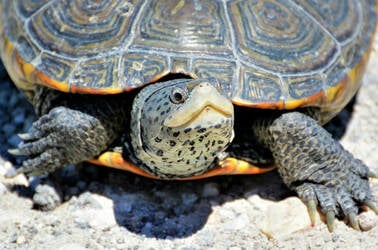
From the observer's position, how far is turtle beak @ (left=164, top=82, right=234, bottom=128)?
3.31 meters

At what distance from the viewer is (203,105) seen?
3.31m

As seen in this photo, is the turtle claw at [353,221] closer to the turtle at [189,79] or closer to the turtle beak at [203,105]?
the turtle at [189,79]

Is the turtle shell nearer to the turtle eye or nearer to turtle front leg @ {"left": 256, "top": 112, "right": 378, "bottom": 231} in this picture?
turtle front leg @ {"left": 256, "top": 112, "right": 378, "bottom": 231}

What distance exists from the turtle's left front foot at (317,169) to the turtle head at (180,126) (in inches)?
17.8

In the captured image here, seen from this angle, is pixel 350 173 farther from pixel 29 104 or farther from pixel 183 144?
pixel 29 104

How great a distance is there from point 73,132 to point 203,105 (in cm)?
112

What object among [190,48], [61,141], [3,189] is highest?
[190,48]

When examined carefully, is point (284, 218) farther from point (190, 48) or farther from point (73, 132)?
point (73, 132)

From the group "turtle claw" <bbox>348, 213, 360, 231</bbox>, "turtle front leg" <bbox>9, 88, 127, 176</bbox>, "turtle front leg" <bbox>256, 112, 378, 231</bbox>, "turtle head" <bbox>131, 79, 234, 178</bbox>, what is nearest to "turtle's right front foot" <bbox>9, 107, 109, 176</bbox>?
"turtle front leg" <bbox>9, 88, 127, 176</bbox>

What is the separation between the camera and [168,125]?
3.50m

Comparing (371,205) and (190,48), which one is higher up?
(190,48)

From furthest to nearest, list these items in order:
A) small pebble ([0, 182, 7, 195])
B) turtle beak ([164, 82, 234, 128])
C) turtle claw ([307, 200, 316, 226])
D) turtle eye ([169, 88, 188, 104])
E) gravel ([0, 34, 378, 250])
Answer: small pebble ([0, 182, 7, 195]) → turtle claw ([307, 200, 316, 226]) → gravel ([0, 34, 378, 250]) → turtle eye ([169, 88, 188, 104]) → turtle beak ([164, 82, 234, 128])

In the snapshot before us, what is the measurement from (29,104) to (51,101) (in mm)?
829

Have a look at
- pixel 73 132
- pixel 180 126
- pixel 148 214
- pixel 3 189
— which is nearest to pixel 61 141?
pixel 73 132
